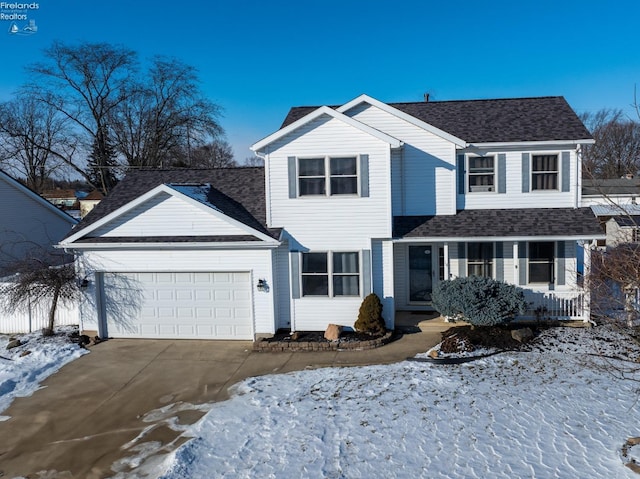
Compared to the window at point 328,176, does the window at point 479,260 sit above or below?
below

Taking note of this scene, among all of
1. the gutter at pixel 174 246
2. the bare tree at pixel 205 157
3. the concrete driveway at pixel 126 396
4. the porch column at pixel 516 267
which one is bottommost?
the concrete driveway at pixel 126 396

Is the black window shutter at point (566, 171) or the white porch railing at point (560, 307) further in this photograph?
the black window shutter at point (566, 171)

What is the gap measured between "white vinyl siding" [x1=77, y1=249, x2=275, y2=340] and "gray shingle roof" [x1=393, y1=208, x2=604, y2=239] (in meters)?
4.05

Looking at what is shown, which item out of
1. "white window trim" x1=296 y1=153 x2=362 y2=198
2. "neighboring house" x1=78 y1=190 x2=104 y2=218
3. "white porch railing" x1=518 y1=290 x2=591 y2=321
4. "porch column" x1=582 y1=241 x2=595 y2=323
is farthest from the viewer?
"neighboring house" x1=78 y1=190 x2=104 y2=218

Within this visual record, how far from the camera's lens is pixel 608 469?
632 centimetres

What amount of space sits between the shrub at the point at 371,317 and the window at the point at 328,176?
3.01 m

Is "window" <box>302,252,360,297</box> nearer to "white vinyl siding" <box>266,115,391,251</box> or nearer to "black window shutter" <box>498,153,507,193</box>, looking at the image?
"white vinyl siding" <box>266,115,391,251</box>

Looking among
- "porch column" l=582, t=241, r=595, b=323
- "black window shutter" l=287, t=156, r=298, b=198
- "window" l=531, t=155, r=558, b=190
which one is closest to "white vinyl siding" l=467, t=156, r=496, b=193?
"window" l=531, t=155, r=558, b=190

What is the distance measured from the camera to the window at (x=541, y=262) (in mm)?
13844

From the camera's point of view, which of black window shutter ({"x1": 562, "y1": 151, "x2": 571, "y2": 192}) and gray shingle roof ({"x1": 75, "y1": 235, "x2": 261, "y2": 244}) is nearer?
gray shingle roof ({"x1": 75, "y1": 235, "x2": 261, "y2": 244})

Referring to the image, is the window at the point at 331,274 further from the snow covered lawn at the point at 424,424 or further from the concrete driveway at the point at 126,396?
the snow covered lawn at the point at 424,424

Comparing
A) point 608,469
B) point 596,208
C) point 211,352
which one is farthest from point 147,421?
point 596,208

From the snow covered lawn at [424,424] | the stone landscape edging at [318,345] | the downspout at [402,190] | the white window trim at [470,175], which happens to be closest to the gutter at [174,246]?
the stone landscape edging at [318,345]

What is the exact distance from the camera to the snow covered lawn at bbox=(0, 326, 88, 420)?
404 inches
